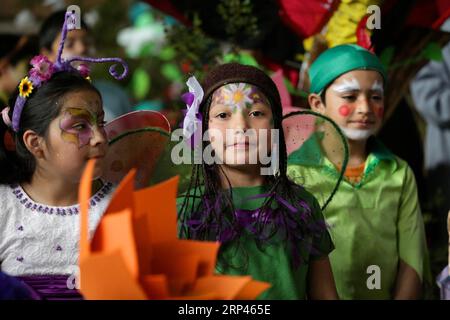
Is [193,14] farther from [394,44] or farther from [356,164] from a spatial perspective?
[356,164]

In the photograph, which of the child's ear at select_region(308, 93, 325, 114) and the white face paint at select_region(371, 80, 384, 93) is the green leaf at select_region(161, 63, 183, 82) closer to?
the child's ear at select_region(308, 93, 325, 114)

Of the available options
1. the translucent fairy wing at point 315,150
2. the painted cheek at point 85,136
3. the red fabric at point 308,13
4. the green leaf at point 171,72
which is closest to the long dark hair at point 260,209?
the translucent fairy wing at point 315,150

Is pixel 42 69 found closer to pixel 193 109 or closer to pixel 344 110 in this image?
pixel 193 109

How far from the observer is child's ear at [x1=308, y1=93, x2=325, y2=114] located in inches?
122

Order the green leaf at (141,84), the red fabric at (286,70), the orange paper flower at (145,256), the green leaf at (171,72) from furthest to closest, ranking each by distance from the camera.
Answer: the green leaf at (141,84) < the green leaf at (171,72) < the red fabric at (286,70) < the orange paper flower at (145,256)

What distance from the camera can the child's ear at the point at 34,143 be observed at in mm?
2600

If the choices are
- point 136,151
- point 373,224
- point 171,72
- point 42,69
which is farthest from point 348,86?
point 171,72

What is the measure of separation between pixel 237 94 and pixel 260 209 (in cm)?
30

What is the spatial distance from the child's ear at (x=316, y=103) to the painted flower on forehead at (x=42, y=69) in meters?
0.95

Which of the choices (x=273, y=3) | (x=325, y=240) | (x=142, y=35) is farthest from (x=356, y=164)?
(x=142, y=35)

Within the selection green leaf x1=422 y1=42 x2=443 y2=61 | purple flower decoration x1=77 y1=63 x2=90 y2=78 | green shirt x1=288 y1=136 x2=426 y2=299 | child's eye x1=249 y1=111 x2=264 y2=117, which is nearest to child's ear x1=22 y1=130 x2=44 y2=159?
purple flower decoration x1=77 y1=63 x2=90 y2=78

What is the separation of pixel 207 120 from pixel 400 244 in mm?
909

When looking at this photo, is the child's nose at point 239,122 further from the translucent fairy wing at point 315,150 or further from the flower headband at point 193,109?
the translucent fairy wing at point 315,150

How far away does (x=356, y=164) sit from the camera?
3117 mm
